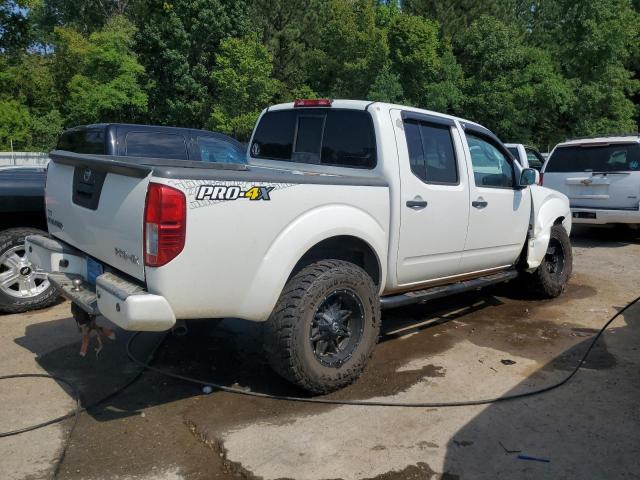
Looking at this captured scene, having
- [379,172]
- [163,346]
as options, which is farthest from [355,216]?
[163,346]

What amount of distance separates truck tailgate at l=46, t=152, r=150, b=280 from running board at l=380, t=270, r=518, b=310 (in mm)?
1948


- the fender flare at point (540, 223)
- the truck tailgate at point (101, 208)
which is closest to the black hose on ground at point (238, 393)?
the truck tailgate at point (101, 208)

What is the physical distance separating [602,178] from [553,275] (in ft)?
13.2

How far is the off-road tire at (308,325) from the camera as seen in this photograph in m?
3.62

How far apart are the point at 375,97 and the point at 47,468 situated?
991 inches

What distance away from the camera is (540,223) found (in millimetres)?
6004

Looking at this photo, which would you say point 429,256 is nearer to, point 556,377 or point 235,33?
point 556,377

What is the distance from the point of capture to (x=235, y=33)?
31.8 metres

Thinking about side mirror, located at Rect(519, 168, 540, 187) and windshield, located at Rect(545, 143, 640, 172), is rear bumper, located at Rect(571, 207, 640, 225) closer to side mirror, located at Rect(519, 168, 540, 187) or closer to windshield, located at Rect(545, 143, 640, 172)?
windshield, located at Rect(545, 143, 640, 172)

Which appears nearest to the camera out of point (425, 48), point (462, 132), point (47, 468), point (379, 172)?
point (47, 468)

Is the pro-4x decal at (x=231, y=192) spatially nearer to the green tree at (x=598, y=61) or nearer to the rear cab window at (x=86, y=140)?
the rear cab window at (x=86, y=140)

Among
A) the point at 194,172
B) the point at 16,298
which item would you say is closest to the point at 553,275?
the point at 194,172

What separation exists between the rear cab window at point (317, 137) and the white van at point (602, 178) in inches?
266

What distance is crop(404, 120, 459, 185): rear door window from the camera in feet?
14.9
